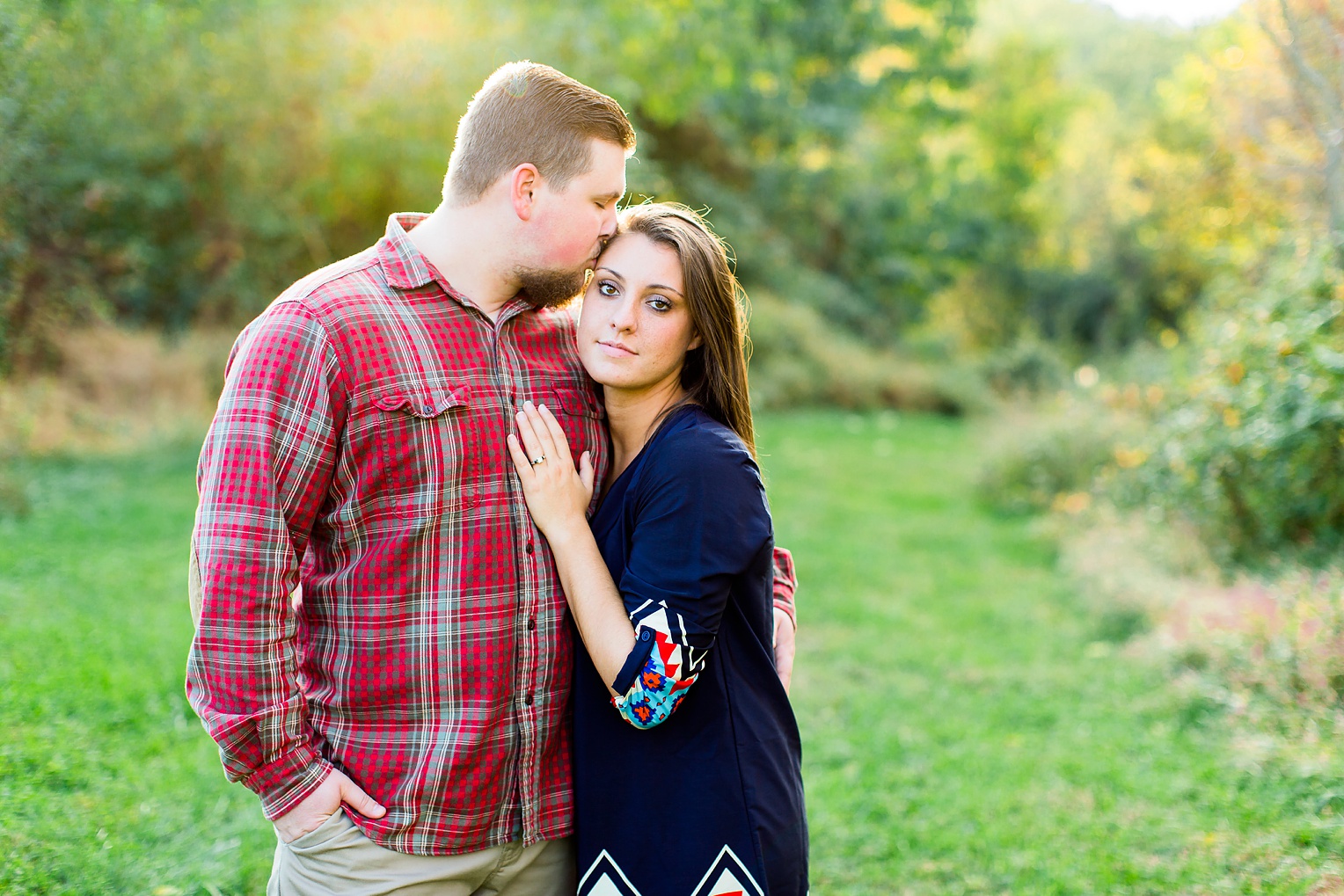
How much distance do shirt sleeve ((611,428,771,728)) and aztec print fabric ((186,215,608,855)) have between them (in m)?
0.26

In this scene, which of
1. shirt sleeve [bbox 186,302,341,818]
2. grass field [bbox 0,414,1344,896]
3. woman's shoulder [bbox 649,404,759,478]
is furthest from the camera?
grass field [bbox 0,414,1344,896]

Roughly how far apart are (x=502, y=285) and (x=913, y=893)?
2905 mm

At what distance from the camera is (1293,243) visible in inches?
299

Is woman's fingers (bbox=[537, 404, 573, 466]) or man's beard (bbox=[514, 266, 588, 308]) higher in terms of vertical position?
man's beard (bbox=[514, 266, 588, 308])

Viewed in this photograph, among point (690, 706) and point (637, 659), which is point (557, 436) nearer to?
point (637, 659)

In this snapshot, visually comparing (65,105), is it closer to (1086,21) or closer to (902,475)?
(902,475)

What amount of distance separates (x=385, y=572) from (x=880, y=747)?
3.70 metres

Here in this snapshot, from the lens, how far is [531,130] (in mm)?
2268

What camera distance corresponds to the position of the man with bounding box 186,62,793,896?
1.93m

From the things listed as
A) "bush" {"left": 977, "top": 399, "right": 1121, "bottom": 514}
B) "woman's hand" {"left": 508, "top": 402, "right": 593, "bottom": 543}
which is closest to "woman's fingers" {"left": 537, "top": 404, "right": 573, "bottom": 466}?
"woman's hand" {"left": 508, "top": 402, "right": 593, "bottom": 543}

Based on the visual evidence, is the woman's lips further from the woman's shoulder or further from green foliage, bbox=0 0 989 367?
green foliage, bbox=0 0 989 367

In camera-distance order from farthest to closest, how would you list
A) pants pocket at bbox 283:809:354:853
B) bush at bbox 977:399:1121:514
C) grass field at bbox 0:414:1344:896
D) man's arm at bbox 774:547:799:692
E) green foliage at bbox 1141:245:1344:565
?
bush at bbox 977:399:1121:514
green foliage at bbox 1141:245:1344:565
grass field at bbox 0:414:1344:896
man's arm at bbox 774:547:799:692
pants pocket at bbox 283:809:354:853

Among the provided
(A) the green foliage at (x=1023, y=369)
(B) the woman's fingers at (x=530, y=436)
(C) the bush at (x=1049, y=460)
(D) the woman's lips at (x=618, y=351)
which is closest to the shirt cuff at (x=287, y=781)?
(B) the woman's fingers at (x=530, y=436)

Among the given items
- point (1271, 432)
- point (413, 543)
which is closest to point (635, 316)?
point (413, 543)
